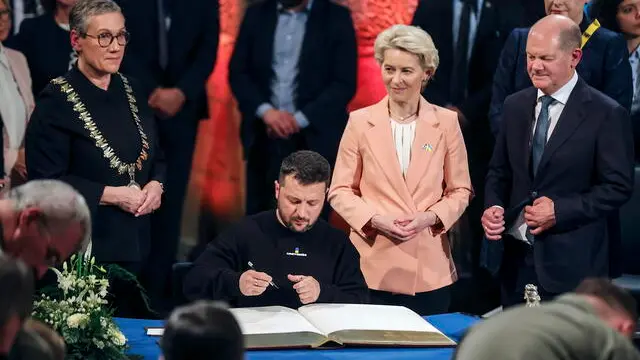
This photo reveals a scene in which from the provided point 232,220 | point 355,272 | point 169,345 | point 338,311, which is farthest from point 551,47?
point 169,345

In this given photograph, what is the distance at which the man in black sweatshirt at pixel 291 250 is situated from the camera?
4801 mm

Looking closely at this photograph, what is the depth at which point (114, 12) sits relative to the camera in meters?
5.33

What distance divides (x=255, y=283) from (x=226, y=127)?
2.69 m

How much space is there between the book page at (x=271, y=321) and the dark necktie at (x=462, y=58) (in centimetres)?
266

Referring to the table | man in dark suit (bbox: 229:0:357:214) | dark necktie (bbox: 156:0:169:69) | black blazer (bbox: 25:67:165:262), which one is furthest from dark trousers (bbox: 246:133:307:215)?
the table

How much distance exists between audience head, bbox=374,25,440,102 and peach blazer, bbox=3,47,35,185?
6.39ft

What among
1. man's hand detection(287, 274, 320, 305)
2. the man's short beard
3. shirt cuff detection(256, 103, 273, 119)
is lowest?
man's hand detection(287, 274, 320, 305)

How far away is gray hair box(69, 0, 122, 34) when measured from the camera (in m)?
5.30

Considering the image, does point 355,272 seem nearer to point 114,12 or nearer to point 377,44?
point 377,44

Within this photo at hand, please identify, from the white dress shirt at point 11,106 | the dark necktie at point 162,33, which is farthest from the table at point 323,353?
the dark necktie at point 162,33

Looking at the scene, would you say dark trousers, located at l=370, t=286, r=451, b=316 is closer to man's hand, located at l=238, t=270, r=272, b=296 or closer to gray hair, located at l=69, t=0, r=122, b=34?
man's hand, located at l=238, t=270, r=272, b=296

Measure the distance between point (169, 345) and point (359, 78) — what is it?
4372 mm

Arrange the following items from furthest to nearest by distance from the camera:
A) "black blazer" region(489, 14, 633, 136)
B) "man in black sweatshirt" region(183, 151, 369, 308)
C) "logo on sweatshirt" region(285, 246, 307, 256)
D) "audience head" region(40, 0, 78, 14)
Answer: "audience head" region(40, 0, 78, 14), "black blazer" region(489, 14, 633, 136), "logo on sweatshirt" region(285, 246, 307, 256), "man in black sweatshirt" region(183, 151, 369, 308)

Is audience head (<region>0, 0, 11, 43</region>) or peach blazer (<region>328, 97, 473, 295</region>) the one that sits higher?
audience head (<region>0, 0, 11, 43</region>)
